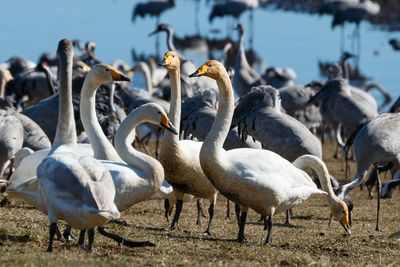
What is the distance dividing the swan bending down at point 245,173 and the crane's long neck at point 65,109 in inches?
47.2

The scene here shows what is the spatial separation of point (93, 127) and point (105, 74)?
544 mm

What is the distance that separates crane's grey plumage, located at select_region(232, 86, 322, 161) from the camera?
13.9 metres

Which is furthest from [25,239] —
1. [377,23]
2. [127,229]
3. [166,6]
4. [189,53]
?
[377,23]

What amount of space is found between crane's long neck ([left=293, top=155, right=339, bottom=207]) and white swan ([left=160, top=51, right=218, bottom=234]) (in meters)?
1.06

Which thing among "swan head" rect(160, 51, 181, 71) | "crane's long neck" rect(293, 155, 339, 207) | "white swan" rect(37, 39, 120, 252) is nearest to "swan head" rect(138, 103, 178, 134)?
"swan head" rect(160, 51, 181, 71)

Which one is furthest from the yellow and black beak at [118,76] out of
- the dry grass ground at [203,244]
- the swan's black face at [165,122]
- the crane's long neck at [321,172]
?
the crane's long neck at [321,172]

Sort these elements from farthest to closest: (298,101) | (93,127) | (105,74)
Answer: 1. (298,101)
2. (93,127)
3. (105,74)

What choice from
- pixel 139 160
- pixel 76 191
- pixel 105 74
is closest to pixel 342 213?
pixel 139 160

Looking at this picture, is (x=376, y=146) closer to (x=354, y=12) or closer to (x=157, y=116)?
(x=157, y=116)

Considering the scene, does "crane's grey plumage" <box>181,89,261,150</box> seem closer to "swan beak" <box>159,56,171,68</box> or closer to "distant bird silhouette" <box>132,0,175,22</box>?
"swan beak" <box>159,56,171,68</box>

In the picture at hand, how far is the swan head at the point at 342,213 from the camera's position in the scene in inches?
453

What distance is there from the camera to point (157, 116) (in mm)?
10250

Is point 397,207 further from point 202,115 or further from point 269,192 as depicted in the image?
point 269,192

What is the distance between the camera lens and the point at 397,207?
49.5 feet
